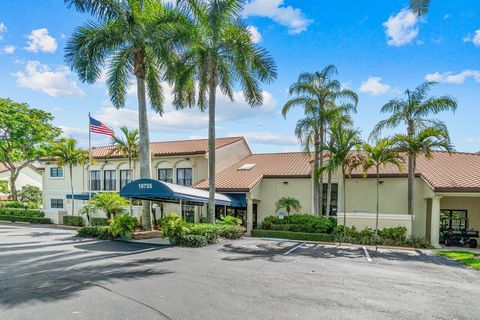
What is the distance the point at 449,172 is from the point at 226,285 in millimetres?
18711

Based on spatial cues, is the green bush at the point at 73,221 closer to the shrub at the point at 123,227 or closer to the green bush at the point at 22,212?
the green bush at the point at 22,212

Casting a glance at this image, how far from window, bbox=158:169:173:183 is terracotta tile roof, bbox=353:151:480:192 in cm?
1519

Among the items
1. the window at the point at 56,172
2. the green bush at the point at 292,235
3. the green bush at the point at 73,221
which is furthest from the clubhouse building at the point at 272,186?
the window at the point at 56,172

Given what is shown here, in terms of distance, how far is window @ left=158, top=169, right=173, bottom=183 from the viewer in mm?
28438

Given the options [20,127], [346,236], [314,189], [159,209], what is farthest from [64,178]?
[346,236]

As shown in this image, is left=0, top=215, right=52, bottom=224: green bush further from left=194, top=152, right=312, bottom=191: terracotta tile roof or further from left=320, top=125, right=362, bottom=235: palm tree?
left=320, top=125, right=362, bottom=235: palm tree

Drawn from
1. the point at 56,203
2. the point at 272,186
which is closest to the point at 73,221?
the point at 56,203

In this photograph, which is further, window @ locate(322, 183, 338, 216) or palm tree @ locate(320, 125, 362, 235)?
window @ locate(322, 183, 338, 216)

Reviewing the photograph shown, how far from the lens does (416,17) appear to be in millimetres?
10758

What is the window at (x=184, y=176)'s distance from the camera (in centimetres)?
2751

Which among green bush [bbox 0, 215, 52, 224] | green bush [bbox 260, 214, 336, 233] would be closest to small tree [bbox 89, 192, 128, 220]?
green bush [bbox 260, 214, 336, 233]

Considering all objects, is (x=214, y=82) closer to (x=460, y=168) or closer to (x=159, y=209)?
(x=159, y=209)

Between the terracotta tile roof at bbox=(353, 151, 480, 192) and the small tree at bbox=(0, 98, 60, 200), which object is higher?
the small tree at bbox=(0, 98, 60, 200)

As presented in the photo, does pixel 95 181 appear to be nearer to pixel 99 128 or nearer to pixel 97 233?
pixel 99 128
